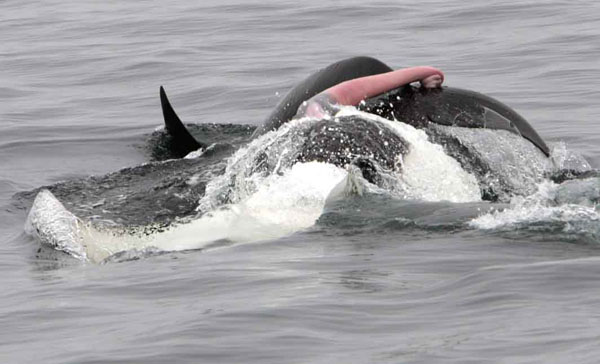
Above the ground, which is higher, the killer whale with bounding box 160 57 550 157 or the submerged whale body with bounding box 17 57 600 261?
the killer whale with bounding box 160 57 550 157

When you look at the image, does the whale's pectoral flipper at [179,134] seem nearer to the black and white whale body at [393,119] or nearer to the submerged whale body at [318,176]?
the submerged whale body at [318,176]

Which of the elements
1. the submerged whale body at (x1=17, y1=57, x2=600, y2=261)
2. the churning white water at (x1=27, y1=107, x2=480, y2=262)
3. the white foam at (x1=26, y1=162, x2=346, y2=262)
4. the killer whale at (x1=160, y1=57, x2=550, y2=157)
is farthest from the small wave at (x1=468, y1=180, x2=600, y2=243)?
the killer whale at (x1=160, y1=57, x2=550, y2=157)

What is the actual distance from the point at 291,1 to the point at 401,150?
1394 cm

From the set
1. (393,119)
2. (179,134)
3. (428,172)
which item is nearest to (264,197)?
(428,172)

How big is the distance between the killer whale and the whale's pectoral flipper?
121 centimetres

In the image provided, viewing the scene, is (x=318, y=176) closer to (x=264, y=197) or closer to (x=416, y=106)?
(x=264, y=197)

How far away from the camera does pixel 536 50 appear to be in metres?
18.2

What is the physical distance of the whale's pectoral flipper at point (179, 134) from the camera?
40.0 ft

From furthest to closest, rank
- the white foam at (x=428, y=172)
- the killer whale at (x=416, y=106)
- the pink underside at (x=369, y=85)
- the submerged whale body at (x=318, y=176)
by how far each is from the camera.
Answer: the killer whale at (x=416, y=106)
the pink underside at (x=369, y=85)
the white foam at (x=428, y=172)
the submerged whale body at (x=318, y=176)

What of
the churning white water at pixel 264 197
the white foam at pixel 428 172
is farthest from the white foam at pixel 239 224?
the white foam at pixel 428 172

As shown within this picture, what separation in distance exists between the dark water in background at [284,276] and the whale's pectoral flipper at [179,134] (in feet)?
3.20

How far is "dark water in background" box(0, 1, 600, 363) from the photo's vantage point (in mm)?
6672

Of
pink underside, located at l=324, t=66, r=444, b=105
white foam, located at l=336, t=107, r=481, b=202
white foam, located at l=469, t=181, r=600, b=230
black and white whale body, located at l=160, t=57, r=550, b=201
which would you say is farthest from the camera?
pink underside, located at l=324, t=66, r=444, b=105

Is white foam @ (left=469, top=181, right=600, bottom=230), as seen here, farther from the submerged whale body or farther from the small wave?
the submerged whale body
